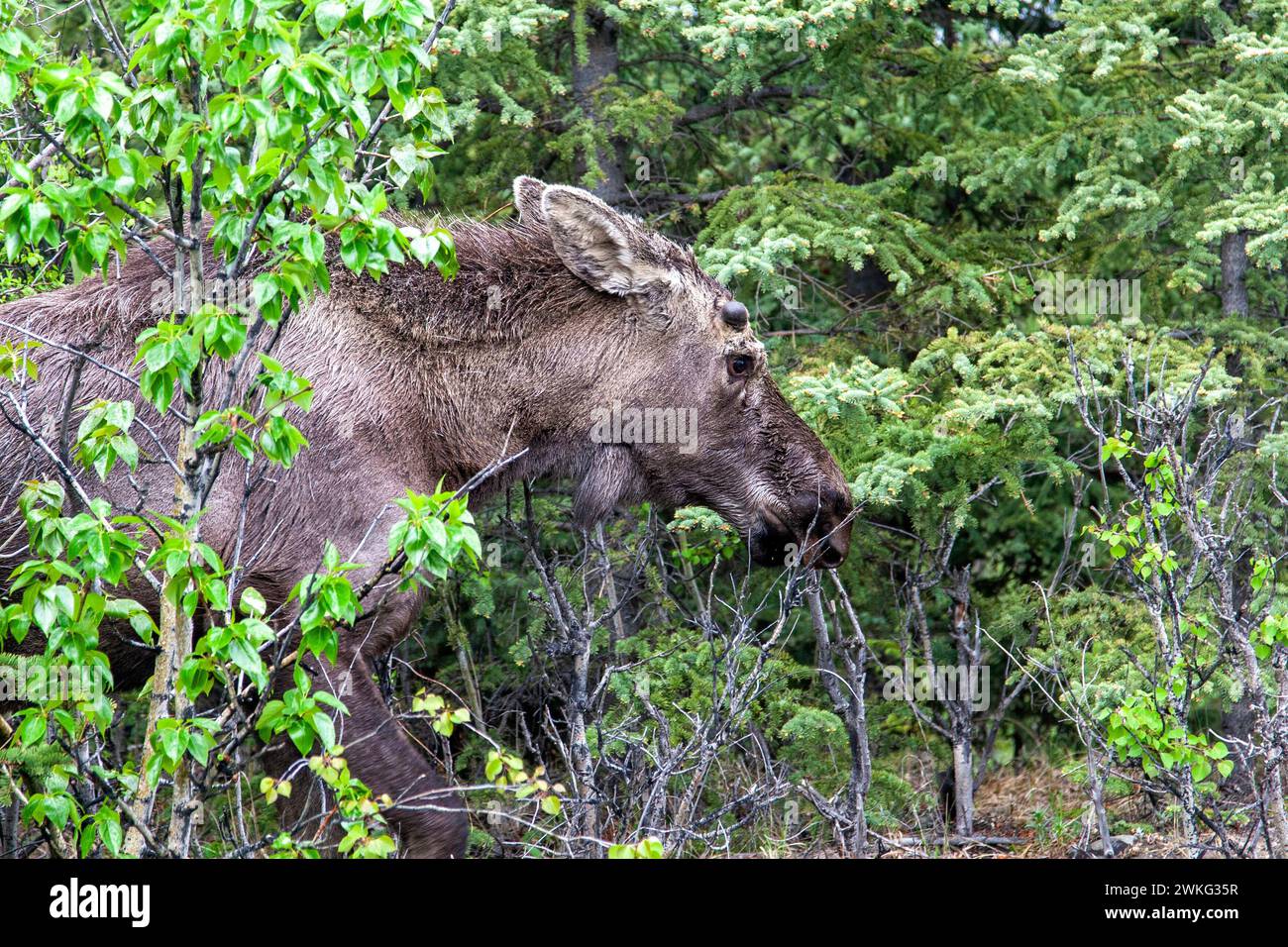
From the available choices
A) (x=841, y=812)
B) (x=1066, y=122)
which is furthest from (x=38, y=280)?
(x=1066, y=122)

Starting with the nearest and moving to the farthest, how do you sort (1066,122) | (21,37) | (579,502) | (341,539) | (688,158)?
(21,37), (341,539), (579,502), (1066,122), (688,158)

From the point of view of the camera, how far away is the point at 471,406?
5.82m

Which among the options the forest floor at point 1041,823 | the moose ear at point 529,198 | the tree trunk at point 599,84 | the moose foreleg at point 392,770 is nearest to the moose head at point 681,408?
the moose ear at point 529,198

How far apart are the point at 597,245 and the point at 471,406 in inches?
35.0

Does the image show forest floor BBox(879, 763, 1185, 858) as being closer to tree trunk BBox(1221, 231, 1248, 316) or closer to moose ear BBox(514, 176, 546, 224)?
Result: tree trunk BBox(1221, 231, 1248, 316)

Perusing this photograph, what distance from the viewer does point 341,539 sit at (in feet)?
17.5

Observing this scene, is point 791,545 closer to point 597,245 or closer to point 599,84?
point 597,245

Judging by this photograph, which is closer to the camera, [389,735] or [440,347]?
[389,735]

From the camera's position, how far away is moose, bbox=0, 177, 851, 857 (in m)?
5.35

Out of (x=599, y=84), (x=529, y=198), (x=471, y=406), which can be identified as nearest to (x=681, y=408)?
(x=471, y=406)

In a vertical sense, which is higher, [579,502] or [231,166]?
[231,166]

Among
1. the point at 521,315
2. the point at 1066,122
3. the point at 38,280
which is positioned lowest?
the point at 521,315

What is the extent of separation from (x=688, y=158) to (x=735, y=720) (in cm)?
450

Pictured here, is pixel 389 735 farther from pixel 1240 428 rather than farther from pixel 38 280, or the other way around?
pixel 1240 428
